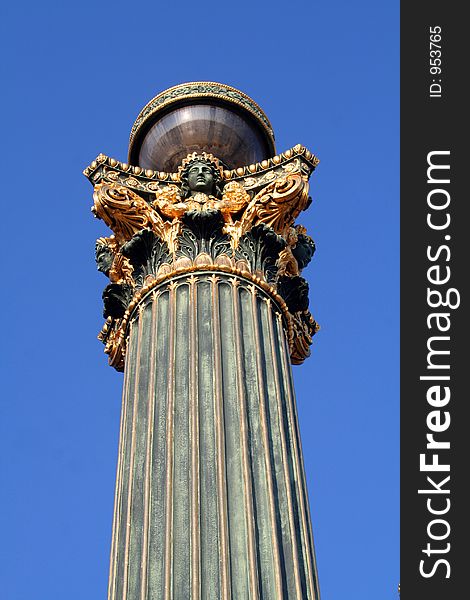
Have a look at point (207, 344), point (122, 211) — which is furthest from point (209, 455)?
point (122, 211)

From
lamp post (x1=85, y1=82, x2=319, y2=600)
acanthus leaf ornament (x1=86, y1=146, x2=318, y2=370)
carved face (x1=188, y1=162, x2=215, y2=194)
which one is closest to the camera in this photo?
lamp post (x1=85, y1=82, x2=319, y2=600)

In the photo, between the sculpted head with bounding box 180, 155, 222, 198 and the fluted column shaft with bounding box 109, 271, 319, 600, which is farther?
the sculpted head with bounding box 180, 155, 222, 198

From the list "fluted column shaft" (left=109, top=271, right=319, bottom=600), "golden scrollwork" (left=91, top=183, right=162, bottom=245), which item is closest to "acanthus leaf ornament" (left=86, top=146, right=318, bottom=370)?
"golden scrollwork" (left=91, top=183, right=162, bottom=245)

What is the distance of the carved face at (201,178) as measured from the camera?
27.4 meters

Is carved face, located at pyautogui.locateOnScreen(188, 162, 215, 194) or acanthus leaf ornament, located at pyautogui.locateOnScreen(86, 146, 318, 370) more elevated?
carved face, located at pyautogui.locateOnScreen(188, 162, 215, 194)

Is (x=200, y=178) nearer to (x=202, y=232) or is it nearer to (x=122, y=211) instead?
(x=202, y=232)

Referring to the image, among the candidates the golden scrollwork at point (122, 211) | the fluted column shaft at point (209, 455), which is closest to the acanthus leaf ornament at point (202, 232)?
the golden scrollwork at point (122, 211)

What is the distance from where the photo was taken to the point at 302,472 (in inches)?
891

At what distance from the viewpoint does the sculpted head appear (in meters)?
27.4

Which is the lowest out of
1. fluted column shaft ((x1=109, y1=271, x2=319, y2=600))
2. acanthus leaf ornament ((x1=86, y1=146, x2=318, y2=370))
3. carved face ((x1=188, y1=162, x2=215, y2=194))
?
fluted column shaft ((x1=109, y1=271, x2=319, y2=600))

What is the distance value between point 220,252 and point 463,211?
4.70 m

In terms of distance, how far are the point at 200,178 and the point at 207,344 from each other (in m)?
4.95

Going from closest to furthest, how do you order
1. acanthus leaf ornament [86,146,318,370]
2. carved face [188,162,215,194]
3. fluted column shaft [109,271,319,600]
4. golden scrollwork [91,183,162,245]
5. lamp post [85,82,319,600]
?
1. fluted column shaft [109,271,319,600]
2. lamp post [85,82,319,600]
3. acanthus leaf ornament [86,146,318,370]
4. golden scrollwork [91,183,162,245]
5. carved face [188,162,215,194]

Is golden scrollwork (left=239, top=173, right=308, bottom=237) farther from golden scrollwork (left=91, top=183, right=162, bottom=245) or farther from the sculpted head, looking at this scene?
golden scrollwork (left=91, top=183, right=162, bottom=245)
